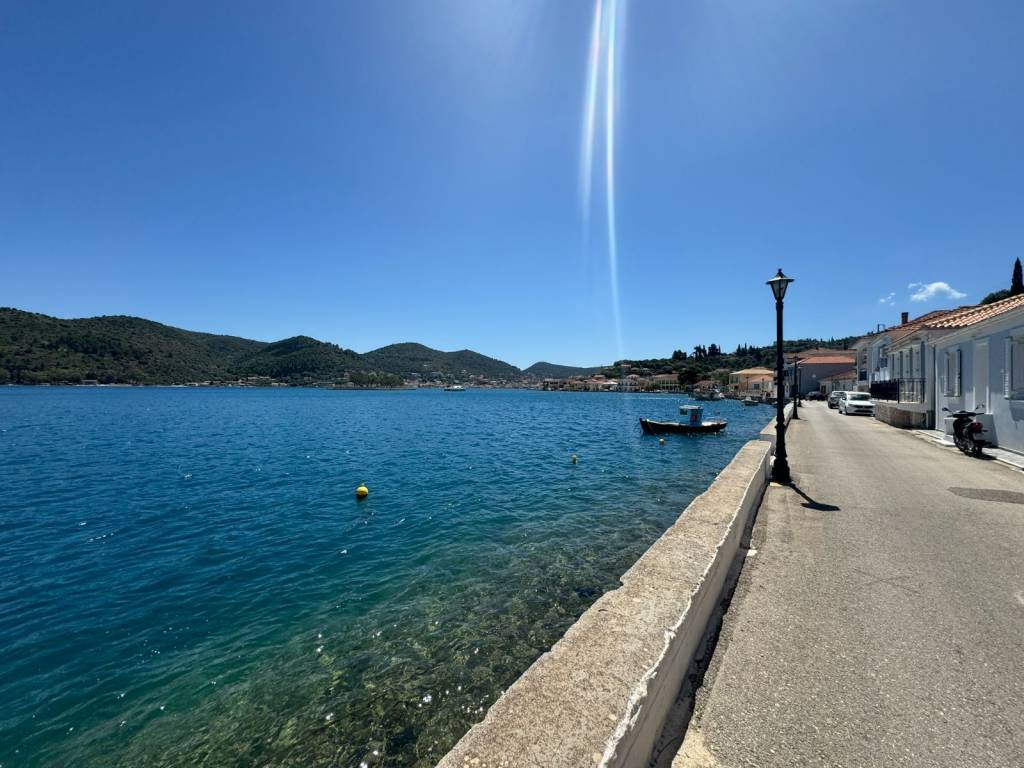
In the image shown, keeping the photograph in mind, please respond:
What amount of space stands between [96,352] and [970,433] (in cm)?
20308

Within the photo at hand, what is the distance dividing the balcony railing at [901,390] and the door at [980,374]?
923 cm

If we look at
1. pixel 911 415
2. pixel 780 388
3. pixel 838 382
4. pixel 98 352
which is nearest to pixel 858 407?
pixel 911 415

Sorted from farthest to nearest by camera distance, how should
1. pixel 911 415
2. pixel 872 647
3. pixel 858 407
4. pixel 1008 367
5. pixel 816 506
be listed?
pixel 858 407, pixel 911 415, pixel 1008 367, pixel 816 506, pixel 872 647

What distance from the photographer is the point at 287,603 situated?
7.64 m

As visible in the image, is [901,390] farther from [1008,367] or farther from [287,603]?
[287,603]

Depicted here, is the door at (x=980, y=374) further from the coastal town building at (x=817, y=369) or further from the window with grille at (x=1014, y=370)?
the coastal town building at (x=817, y=369)

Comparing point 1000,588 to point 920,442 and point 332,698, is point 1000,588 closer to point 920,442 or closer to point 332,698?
point 332,698

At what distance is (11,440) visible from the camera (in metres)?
30.1

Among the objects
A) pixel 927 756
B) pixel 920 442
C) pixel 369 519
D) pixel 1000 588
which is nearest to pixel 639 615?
pixel 927 756

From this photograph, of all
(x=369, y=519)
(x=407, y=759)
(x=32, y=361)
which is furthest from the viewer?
(x=32, y=361)

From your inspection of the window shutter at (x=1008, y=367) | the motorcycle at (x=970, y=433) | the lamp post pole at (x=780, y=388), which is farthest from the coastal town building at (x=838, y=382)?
the lamp post pole at (x=780, y=388)

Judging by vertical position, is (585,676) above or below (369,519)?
above

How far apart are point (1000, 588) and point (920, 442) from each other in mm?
16672

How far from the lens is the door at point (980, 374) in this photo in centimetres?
1498
